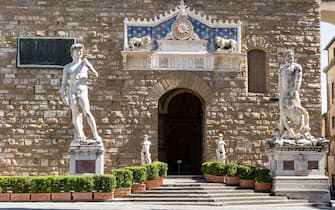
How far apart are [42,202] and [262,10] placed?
11551mm

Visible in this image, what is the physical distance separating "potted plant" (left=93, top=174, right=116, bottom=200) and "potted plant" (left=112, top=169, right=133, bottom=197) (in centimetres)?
49

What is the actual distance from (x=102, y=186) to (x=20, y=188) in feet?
7.10

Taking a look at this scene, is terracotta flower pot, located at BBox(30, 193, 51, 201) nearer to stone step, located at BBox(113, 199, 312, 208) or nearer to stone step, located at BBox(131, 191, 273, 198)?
stone step, located at BBox(113, 199, 312, 208)

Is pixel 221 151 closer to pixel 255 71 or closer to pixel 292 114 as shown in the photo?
pixel 255 71

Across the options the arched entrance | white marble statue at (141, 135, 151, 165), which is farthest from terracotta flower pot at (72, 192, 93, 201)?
the arched entrance

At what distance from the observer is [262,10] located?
22000mm

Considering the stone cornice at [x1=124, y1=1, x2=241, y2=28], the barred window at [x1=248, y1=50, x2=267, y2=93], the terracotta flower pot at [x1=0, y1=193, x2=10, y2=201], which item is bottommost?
the terracotta flower pot at [x1=0, y1=193, x2=10, y2=201]

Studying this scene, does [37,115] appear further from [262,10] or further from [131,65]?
[262,10]

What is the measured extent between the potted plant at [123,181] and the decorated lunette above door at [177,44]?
20.3 feet

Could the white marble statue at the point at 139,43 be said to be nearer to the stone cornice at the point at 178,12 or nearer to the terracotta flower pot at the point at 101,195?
the stone cornice at the point at 178,12

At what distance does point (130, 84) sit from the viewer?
21.3 metres

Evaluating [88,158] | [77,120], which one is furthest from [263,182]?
[77,120]

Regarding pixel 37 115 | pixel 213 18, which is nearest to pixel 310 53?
pixel 213 18

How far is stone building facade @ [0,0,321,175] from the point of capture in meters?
21.0
